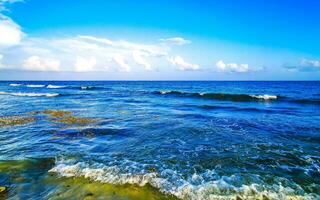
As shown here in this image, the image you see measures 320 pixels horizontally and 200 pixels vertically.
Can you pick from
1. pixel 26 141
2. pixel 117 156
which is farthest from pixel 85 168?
pixel 26 141

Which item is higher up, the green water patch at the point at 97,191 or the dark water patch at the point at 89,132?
the green water patch at the point at 97,191

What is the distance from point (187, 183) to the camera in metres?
6.47

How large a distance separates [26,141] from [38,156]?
2568 mm

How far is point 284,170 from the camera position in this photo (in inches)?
297

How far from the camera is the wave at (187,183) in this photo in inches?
232

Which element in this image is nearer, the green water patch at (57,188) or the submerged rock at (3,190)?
the green water patch at (57,188)

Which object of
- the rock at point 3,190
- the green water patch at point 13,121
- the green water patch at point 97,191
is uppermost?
the rock at point 3,190

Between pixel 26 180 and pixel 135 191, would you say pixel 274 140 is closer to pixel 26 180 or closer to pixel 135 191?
pixel 135 191

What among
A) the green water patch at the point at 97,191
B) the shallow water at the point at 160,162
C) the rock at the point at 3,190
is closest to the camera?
the green water patch at the point at 97,191

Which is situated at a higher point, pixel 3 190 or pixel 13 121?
pixel 3 190

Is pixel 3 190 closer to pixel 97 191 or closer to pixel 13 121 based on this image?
pixel 97 191

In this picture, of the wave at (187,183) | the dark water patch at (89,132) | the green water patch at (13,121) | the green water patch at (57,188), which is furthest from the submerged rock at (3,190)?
the green water patch at (13,121)

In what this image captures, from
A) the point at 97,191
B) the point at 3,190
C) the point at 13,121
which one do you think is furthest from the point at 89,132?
the point at 97,191

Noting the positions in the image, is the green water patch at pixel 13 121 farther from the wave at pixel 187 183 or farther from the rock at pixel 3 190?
the rock at pixel 3 190
